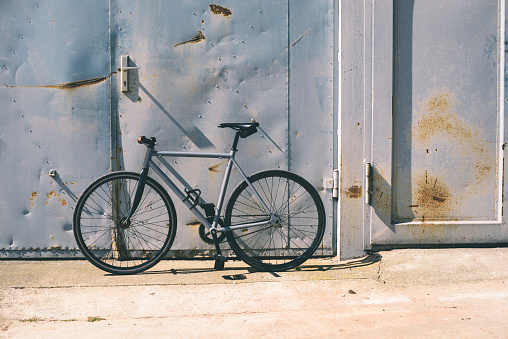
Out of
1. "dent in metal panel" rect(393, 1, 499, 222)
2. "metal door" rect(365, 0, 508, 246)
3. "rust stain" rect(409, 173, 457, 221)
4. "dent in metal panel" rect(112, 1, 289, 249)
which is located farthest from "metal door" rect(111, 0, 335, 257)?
"rust stain" rect(409, 173, 457, 221)

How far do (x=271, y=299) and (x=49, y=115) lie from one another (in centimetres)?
260

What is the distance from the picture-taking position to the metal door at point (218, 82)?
4.36 metres

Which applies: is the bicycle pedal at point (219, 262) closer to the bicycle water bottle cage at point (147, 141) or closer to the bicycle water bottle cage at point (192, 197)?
the bicycle water bottle cage at point (192, 197)

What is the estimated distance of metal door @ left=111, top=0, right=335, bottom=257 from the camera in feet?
14.3

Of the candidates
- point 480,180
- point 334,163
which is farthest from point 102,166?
point 480,180

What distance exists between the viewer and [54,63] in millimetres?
4355

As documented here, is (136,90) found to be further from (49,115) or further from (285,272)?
(285,272)

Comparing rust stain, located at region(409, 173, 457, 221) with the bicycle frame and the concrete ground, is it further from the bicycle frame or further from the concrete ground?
the bicycle frame

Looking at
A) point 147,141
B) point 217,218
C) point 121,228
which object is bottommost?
point 121,228

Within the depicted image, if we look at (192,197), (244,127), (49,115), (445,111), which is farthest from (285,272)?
(49,115)

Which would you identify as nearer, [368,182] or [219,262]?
[219,262]

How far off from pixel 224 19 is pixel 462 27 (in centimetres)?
220

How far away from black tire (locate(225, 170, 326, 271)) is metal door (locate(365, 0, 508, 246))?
59 cm

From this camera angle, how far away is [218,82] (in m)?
4.40
